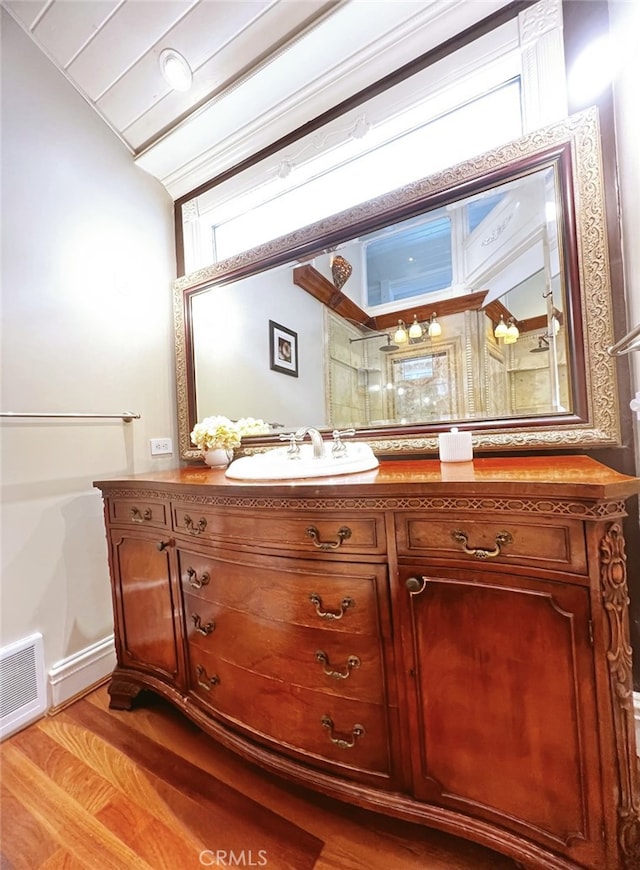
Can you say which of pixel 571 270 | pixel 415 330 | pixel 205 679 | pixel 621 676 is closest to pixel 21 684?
pixel 205 679

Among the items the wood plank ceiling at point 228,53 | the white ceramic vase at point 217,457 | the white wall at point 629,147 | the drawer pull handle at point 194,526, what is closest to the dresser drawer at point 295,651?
the drawer pull handle at point 194,526

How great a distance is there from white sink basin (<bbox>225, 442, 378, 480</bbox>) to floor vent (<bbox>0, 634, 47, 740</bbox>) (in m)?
1.09

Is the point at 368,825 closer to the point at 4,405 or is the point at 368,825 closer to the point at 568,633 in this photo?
the point at 568,633

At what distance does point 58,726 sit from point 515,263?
93.4 inches

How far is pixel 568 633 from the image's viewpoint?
0.69 m

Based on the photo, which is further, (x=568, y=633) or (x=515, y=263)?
(x=515, y=263)

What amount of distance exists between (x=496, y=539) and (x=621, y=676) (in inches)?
12.7

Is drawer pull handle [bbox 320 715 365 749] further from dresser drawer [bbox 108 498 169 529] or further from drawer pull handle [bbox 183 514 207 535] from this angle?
dresser drawer [bbox 108 498 169 529]

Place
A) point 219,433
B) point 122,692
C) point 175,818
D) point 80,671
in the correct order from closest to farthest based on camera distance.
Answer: point 175,818 < point 122,692 < point 80,671 < point 219,433

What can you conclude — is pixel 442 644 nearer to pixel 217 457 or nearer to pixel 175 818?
pixel 175 818

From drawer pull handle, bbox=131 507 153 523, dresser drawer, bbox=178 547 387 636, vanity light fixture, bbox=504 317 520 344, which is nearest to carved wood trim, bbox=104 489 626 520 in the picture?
dresser drawer, bbox=178 547 387 636

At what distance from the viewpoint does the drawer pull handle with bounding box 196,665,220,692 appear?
1104 mm

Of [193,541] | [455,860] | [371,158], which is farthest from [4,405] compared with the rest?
[455,860]

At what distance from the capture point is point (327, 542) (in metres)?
0.87
